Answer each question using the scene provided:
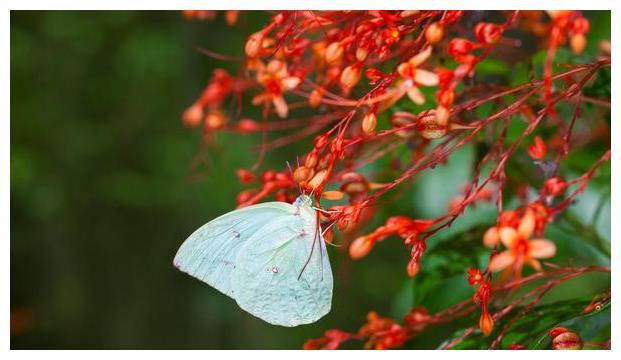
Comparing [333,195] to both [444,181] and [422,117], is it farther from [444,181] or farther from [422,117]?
[444,181]

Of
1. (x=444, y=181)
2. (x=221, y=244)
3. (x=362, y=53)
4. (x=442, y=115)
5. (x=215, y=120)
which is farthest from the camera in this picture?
(x=444, y=181)

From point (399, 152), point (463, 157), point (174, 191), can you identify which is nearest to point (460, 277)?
point (399, 152)

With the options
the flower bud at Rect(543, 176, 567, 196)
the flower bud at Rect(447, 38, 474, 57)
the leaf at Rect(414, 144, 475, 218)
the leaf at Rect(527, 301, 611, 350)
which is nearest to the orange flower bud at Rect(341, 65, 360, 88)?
the flower bud at Rect(447, 38, 474, 57)

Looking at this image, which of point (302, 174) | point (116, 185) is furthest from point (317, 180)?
point (116, 185)

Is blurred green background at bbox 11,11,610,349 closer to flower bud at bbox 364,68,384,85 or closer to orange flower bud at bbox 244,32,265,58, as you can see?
orange flower bud at bbox 244,32,265,58

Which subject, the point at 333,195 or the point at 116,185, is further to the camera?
the point at 116,185

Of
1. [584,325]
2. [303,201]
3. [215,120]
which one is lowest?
[584,325]
